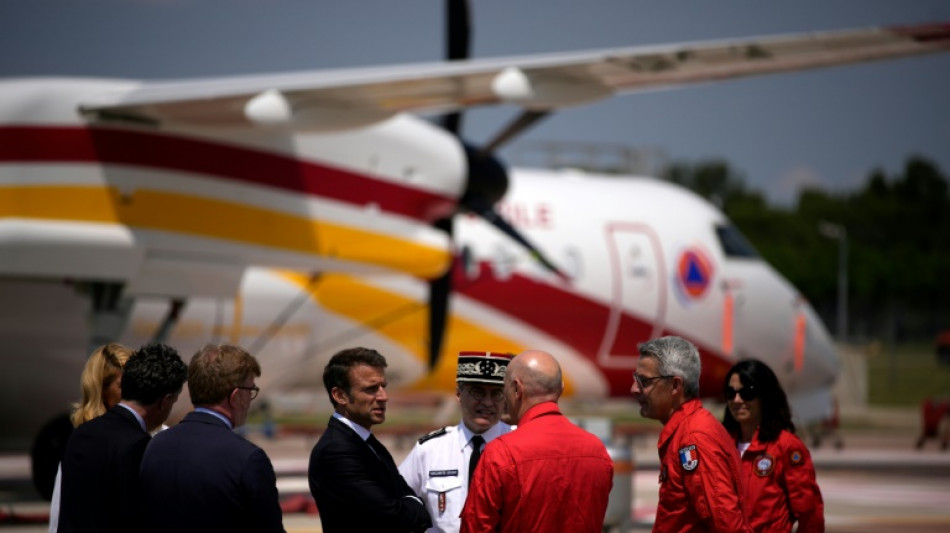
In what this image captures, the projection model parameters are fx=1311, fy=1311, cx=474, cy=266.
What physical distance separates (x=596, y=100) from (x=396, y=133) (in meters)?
2.71

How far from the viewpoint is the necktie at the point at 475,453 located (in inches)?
228

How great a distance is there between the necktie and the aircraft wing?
6.43 meters

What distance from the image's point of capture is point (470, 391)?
5.75m

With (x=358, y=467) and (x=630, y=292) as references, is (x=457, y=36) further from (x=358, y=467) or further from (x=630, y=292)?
(x=358, y=467)

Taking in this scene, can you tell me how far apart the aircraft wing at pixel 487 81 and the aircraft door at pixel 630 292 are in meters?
7.31

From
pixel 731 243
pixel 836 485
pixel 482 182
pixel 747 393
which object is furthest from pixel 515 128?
pixel 747 393

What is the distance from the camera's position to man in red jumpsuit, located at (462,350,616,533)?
492 cm

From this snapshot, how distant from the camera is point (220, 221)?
509 inches

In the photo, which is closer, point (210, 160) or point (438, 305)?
point (210, 160)

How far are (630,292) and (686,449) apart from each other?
14557mm

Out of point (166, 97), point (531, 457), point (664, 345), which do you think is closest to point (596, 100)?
point (166, 97)

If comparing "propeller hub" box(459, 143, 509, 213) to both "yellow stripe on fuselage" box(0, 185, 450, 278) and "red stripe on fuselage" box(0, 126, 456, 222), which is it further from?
"yellow stripe on fuselage" box(0, 185, 450, 278)

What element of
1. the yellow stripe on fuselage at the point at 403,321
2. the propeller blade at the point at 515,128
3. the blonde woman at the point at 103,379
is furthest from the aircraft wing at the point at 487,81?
the blonde woman at the point at 103,379

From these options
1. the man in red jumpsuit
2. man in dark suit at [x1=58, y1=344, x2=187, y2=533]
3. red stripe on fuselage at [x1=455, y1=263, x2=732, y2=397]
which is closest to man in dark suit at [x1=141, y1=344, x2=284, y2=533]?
man in dark suit at [x1=58, y1=344, x2=187, y2=533]
